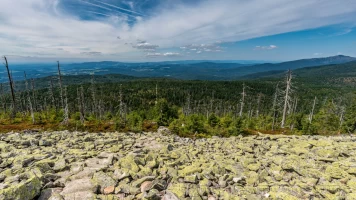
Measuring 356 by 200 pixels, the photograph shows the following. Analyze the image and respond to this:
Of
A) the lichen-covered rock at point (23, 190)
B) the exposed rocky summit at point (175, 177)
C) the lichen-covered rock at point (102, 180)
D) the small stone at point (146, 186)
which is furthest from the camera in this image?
the lichen-covered rock at point (102, 180)

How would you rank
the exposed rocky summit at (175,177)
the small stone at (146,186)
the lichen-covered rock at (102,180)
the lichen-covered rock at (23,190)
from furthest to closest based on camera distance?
the lichen-covered rock at (102,180), the small stone at (146,186), the exposed rocky summit at (175,177), the lichen-covered rock at (23,190)

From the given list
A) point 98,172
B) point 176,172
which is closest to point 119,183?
point 98,172

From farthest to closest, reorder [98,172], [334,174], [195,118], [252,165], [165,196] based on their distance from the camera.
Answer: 1. [195,118]
2. [252,165]
3. [334,174]
4. [98,172]
5. [165,196]

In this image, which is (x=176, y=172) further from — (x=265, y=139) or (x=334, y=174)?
(x=265, y=139)

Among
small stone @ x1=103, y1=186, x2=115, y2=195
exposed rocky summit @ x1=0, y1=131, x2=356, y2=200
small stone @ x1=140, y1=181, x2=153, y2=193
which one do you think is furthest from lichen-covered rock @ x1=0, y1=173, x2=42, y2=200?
small stone @ x1=140, y1=181, x2=153, y2=193

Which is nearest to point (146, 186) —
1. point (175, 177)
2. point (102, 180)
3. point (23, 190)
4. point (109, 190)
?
→ point (109, 190)

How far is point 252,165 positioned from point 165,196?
20.9 feet

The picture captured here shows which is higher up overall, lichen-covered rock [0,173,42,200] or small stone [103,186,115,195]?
lichen-covered rock [0,173,42,200]

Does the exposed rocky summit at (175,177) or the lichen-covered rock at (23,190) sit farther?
the exposed rocky summit at (175,177)

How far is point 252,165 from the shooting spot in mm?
11422

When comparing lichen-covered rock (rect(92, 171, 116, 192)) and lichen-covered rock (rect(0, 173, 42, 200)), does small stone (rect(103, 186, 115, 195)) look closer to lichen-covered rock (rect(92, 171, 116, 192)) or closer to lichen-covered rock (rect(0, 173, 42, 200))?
lichen-covered rock (rect(92, 171, 116, 192))

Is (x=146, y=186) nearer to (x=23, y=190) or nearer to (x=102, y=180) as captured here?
(x=102, y=180)

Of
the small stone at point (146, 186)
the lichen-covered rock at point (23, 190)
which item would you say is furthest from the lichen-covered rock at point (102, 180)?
the lichen-covered rock at point (23, 190)

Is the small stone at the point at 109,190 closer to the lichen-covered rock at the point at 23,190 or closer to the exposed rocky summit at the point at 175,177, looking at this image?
the exposed rocky summit at the point at 175,177
